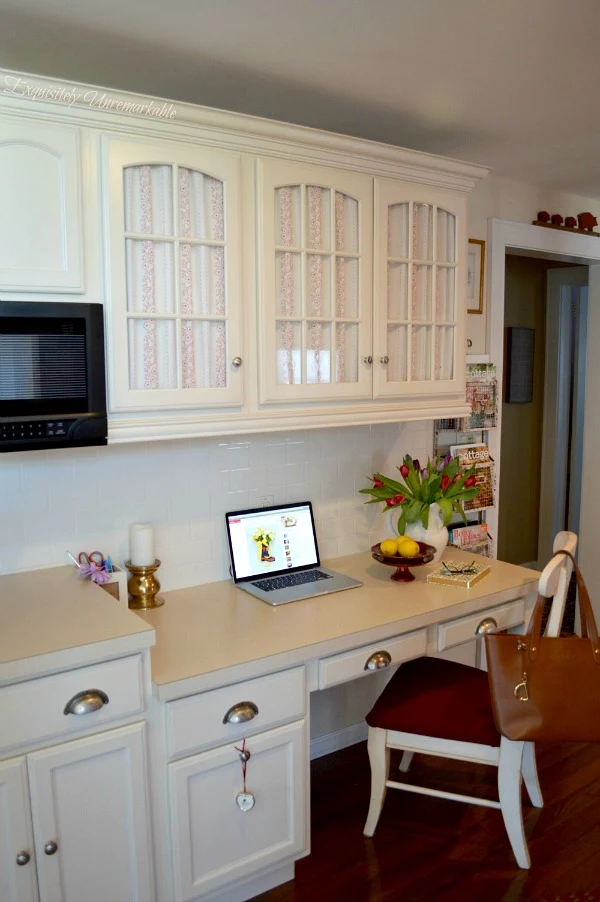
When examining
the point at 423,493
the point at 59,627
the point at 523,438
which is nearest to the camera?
the point at 59,627

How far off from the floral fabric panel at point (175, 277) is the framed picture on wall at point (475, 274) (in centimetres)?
137

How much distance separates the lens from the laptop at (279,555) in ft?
7.95

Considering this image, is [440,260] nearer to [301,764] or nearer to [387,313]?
[387,313]

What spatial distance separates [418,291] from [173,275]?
0.91 meters

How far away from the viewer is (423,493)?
265 cm

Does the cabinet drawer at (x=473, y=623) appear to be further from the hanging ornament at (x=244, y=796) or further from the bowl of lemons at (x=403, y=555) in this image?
the hanging ornament at (x=244, y=796)

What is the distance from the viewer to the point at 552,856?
2262 mm

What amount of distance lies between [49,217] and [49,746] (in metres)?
1.25

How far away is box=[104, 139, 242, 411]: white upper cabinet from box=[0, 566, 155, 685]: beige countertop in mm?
520

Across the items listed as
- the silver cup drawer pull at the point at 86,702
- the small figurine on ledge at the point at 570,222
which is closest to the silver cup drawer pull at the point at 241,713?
the silver cup drawer pull at the point at 86,702

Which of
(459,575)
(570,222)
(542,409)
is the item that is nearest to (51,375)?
(459,575)

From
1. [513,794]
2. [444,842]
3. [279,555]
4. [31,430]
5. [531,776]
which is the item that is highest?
[31,430]

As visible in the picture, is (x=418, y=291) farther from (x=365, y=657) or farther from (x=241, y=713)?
(x=241, y=713)

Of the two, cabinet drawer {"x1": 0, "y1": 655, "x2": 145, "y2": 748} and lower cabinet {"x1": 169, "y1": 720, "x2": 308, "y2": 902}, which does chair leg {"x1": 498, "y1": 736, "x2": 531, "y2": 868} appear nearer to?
lower cabinet {"x1": 169, "y1": 720, "x2": 308, "y2": 902}
